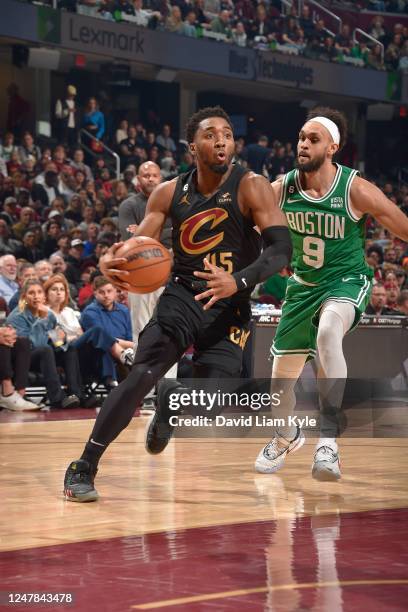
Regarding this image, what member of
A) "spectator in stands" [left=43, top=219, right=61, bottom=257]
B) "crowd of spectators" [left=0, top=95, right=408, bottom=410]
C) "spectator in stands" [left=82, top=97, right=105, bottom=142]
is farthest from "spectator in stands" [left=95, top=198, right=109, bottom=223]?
"spectator in stands" [left=82, top=97, right=105, bottom=142]

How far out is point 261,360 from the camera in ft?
33.3

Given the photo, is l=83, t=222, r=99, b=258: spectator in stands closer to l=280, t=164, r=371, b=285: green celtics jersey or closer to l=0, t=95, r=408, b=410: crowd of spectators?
l=0, t=95, r=408, b=410: crowd of spectators

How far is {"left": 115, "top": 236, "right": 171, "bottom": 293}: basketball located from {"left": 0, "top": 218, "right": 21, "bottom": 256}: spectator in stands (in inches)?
332

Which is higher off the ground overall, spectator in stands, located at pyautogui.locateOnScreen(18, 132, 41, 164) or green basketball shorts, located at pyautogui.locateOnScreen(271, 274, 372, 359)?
spectator in stands, located at pyautogui.locateOnScreen(18, 132, 41, 164)

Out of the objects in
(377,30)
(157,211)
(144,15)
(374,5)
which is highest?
(374,5)

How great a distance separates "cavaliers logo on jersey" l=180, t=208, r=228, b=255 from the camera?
548 centimetres

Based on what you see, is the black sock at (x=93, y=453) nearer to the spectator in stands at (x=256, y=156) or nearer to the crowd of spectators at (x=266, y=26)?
the crowd of spectators at (x=266, y=26)

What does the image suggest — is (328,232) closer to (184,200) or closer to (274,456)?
(184,200)

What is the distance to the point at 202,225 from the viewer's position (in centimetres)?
548

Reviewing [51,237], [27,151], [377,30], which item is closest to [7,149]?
[27,151]

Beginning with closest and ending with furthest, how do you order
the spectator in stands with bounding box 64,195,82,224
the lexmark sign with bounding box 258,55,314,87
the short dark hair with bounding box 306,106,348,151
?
the short dark hair with bounding box 306,106,348,151, the spectator in stands with bounding box 64,195,82,224, the lexmark sign with bounding box 258,55,314,87

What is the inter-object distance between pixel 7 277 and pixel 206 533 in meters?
7.36

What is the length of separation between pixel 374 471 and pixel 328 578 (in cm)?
271

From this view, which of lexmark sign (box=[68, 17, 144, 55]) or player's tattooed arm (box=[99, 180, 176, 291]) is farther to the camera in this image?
lexmark sign (box=[68, 17, 144, 55])
